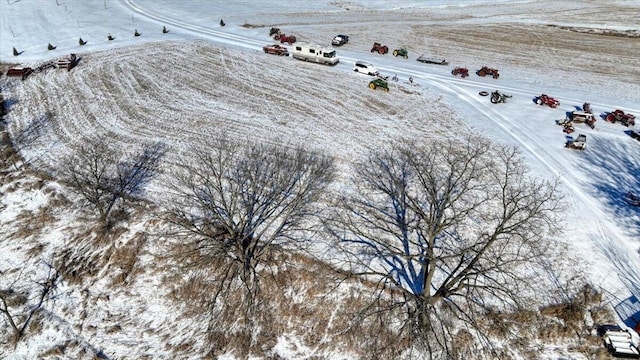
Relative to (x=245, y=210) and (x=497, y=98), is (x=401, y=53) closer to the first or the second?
(x=497, y=98)

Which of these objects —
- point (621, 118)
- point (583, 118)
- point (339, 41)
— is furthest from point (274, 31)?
point (621, 118)

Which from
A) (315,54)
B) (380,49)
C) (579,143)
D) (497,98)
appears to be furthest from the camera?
(380,49)

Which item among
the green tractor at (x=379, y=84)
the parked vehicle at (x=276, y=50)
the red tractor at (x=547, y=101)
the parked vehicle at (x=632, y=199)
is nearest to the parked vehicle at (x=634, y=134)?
the red tractor at (x=547, y=101)

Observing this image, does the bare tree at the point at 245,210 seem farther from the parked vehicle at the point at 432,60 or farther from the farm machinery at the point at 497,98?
the parked vehicle at the point at 432,60

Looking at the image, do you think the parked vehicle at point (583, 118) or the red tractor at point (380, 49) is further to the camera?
the red tractor at point (380, 49)

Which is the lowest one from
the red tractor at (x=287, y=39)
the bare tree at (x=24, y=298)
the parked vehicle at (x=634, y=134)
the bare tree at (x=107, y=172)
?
the bare tree at (x=24, y=298)

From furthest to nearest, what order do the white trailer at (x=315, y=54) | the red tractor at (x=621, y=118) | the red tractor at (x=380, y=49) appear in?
the red tractor at (x=380, y=49)
the white trailer at (x=315, y=54)
the red tractor at (x=621, y=118)

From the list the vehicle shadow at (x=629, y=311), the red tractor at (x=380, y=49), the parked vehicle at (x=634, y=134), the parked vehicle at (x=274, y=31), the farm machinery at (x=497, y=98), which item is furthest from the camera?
the parked vehicle at (x=274, y=31)
